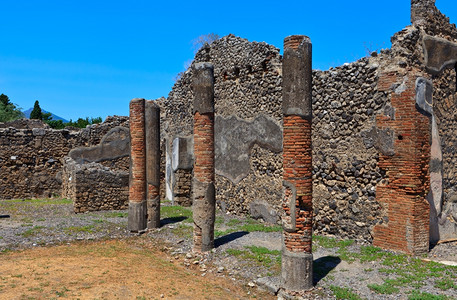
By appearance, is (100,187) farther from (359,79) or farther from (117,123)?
(359,79)

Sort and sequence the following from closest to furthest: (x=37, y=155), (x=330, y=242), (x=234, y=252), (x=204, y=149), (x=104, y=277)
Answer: (x=104, y=277) < (x=234, y=252) < (x=204, y=149) < (x=330, y=242) < (x=37, y=155)

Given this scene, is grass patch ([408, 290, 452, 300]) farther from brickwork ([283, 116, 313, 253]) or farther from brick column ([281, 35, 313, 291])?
brickwork ([283, 116, 313, 253])

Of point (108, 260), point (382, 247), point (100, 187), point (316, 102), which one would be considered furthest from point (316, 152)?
point (100, 187)

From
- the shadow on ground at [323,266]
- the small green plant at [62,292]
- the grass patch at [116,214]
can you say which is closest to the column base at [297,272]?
the shadow on ground at [323,266]

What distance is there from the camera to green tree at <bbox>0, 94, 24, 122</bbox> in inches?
1415

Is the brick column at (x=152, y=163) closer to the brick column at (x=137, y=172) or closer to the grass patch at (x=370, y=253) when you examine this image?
the brick column at (x=137, y=172)

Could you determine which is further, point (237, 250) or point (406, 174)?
point (237, 250)

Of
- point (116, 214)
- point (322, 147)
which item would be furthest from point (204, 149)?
point (116, 214)

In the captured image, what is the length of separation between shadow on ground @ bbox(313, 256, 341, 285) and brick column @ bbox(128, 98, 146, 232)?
4.79 m

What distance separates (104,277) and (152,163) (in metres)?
4.05

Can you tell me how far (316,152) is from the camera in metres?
9.34

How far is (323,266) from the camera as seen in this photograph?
6805 millimetres

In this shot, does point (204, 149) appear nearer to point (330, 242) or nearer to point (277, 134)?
point (277, 134)

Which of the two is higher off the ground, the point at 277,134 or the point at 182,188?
the point at 277,134
